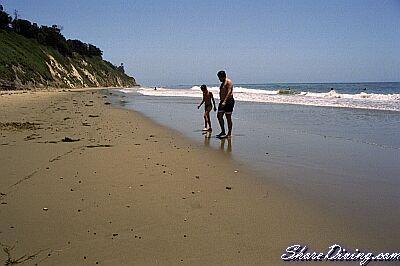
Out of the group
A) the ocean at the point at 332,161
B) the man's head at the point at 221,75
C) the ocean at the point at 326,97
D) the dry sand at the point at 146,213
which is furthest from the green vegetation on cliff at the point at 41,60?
the dry sand at the point at 146,213

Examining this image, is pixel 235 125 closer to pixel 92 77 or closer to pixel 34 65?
pixel 34 65

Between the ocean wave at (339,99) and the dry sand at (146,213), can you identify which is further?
the ocean wave at (339,99)

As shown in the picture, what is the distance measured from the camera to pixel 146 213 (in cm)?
374

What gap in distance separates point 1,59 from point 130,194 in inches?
1616

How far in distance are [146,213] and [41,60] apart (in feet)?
190

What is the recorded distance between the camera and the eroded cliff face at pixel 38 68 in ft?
128

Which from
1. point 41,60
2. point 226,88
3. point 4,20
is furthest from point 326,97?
point 4,20

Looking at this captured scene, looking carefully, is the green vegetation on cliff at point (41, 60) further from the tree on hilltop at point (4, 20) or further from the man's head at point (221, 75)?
the man's head at point (221, 75)

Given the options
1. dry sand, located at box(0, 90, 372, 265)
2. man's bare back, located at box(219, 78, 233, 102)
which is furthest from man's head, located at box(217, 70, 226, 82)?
dry sand, located at box(0, 90, 372, 265)

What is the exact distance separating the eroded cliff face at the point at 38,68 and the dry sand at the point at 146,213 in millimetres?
33592

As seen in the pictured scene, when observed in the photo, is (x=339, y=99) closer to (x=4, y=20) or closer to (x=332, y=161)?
(x=332, y=161)

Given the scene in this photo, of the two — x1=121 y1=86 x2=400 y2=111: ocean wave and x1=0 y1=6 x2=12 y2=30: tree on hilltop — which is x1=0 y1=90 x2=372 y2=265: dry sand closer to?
x1=121 y1=86 x2=400 y2=111: ocean wave

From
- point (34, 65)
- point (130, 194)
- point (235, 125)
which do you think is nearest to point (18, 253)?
point (130, 194)

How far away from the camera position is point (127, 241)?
309 centimetres
